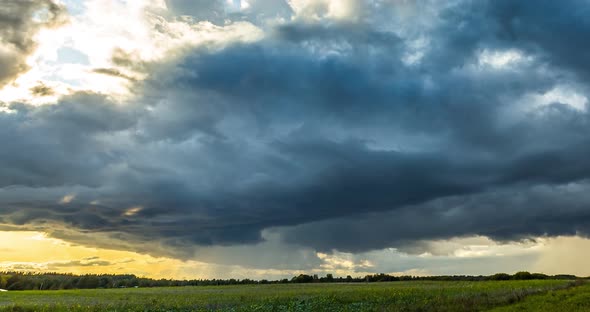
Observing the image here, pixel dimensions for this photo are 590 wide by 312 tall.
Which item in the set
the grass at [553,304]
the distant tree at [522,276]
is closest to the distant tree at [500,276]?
the distant tree at [522,276]

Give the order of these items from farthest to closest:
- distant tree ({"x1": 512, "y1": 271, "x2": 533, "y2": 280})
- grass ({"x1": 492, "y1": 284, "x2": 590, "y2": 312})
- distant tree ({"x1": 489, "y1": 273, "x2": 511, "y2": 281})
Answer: distant tree ({"x1": 512, "y1": 271, "x2": 533, "y2": 280}) < distant tree ({"x1": 489, "y1": 273, "x2": 511, "y2": 281}) < grass ({"x1": 492, "y1": 284, "x2": 590, "y2": 312})

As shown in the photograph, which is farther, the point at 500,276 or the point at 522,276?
the point at 522,276

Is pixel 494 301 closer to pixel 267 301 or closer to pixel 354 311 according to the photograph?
pixel 354 311

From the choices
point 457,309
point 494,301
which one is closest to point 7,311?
point 457,309

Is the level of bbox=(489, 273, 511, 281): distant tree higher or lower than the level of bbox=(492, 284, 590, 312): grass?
higher

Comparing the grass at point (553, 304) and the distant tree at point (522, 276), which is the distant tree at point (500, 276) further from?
the grass at point (553, 304)

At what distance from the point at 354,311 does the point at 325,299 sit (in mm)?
17045

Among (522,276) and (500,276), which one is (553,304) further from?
(522,276)

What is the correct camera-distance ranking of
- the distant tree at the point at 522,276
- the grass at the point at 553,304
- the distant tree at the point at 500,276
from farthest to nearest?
the distant tree at the point at 522,276 < the distant tree at the point at 500,276 < the grass at the point at 553,304

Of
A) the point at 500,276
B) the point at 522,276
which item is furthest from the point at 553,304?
the point at 522,276

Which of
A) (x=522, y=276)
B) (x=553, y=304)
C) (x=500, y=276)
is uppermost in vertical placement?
(x=500, y=276)

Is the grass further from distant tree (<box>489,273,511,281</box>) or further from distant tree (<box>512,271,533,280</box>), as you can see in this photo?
distant tree (<box>512,271,533,280</box>)

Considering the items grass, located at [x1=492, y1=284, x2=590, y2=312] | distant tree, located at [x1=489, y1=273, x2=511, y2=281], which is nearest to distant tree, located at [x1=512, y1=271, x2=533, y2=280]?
distant tree, located at [x1=489, y1=273, x2=511, y2=281]

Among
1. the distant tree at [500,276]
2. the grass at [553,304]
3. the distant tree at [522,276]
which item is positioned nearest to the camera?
the grass at [553,304]
